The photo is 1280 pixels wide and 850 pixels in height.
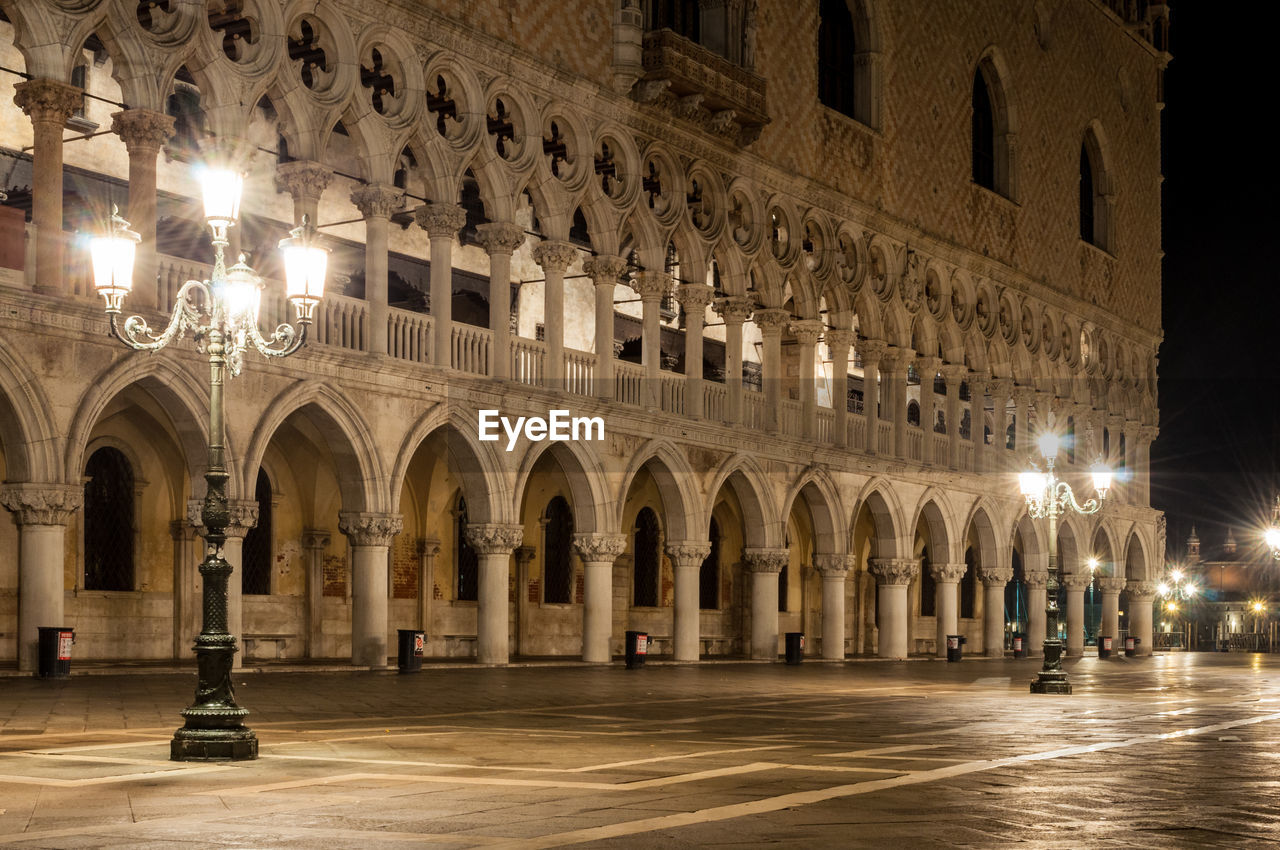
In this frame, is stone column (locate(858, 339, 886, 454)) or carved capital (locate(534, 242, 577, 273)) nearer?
carved capital (locate(534, 242, 577, 273))

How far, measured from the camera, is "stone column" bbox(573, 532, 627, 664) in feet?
89.0

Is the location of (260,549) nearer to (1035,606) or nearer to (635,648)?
(635,648)

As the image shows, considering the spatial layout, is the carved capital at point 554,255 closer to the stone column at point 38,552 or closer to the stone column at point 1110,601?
the stone column at point 38,552

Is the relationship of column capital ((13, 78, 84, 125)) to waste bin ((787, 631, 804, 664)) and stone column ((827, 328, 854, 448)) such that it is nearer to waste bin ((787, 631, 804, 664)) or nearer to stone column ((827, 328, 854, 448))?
waste bin ((787, 631, 804, 664))

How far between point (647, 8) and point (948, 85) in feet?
36.5

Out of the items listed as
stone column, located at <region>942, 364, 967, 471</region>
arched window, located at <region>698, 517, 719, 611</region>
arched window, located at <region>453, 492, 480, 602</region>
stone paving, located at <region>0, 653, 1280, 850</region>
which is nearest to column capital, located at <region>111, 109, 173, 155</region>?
stone paving, located at <region>0, 653, 1280, 850</region>

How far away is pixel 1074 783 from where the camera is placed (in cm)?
1037

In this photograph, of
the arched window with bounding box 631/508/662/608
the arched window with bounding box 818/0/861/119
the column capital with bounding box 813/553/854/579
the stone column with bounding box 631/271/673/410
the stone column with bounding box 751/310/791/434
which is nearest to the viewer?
the stone column with bounding box 631/271/673/410

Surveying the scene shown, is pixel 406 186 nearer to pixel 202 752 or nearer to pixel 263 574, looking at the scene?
pixel 263 574

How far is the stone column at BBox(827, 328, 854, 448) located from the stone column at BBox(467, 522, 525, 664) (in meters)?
10.4

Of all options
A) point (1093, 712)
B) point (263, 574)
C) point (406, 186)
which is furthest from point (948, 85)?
point (1093, 712)

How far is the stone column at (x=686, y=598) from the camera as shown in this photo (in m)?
29.3

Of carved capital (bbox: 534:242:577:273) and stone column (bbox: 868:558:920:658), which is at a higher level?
carved capital (bbox: 534:242:577:273)

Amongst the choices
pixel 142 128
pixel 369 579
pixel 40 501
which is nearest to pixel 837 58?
pixel 369 579
